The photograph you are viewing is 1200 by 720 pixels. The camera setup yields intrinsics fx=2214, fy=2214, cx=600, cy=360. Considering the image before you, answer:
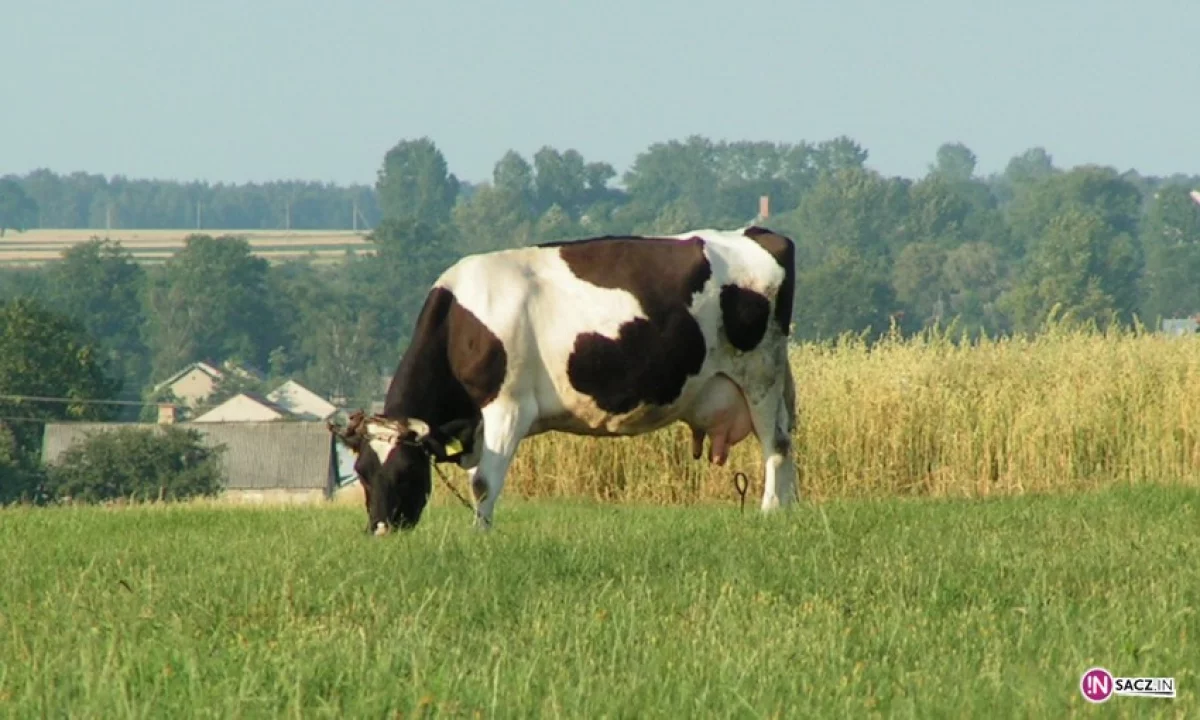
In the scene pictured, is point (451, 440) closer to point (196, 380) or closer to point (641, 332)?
point (641, 332)

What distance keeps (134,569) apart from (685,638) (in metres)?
3.54

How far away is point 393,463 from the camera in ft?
45.7

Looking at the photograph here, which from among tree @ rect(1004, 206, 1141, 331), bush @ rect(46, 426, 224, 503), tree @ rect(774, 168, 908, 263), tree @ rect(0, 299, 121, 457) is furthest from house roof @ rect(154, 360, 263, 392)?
tree @ rect(774, 168, 908, 263)

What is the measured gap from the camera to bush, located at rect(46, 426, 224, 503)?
6550 cm

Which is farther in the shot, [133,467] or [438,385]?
[133,467]

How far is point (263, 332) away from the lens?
14425 cm

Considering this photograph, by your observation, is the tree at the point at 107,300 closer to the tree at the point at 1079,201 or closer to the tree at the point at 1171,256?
the tree at the point at 1171,256

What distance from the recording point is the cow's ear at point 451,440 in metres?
14.1

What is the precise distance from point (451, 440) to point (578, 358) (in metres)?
0.98

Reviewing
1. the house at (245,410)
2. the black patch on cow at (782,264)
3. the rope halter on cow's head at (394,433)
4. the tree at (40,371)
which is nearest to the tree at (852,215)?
the house at (245,410)

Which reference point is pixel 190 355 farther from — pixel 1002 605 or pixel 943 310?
pixel 1002 605

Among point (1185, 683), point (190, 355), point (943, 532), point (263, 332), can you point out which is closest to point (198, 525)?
point (943, 532)

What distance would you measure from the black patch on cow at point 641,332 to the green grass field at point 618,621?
1863 mm

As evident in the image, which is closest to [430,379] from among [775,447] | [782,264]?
[775,447]
